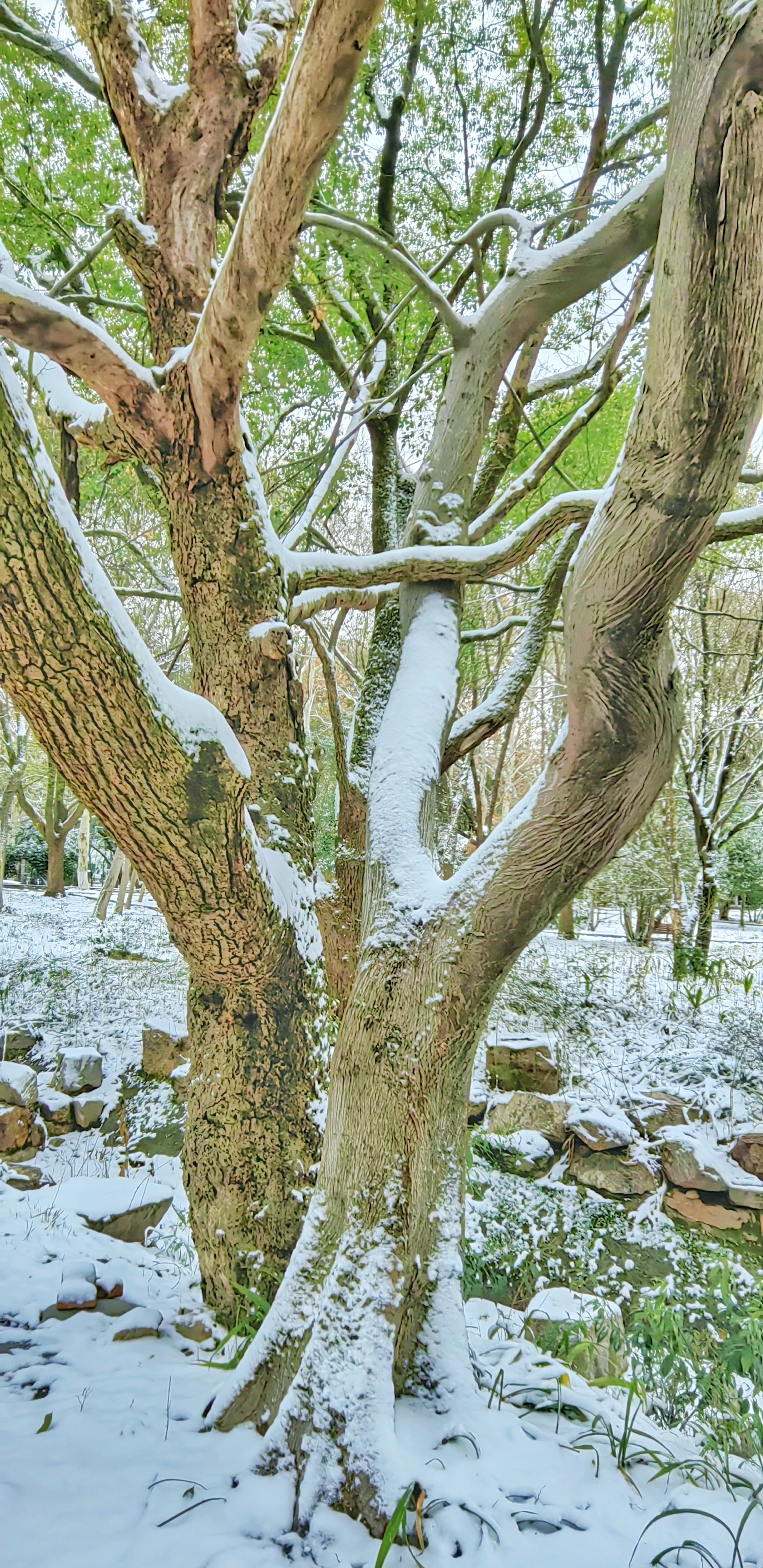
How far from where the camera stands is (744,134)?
3.52ft

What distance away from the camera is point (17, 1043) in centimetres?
639

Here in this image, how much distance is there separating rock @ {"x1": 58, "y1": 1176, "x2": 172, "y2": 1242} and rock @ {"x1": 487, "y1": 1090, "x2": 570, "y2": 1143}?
8.21ft

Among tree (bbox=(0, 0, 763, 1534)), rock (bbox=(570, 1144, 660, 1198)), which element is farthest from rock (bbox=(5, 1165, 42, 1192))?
rock (bbox=(570, 1144, 660, 1198))

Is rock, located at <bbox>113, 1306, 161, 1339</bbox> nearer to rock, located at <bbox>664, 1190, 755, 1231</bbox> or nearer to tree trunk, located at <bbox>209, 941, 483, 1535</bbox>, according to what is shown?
tree trunk, located at <bbox>209, 941, 483, 1535</bbox>

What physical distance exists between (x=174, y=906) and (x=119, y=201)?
376cm

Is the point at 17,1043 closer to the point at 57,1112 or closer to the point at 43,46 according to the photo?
the point at 57,1112

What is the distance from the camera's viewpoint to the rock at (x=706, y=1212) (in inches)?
173

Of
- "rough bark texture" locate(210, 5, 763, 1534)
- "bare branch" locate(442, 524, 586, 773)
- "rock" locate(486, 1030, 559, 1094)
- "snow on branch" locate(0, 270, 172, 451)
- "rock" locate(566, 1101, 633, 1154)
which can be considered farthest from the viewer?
"rock" locate(486, 1030, 559, 1094)

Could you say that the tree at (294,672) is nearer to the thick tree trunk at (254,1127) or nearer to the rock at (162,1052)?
the thick tree trunk at (254,1127)

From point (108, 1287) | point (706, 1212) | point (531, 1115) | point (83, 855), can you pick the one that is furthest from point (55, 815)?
point (108, 1287)

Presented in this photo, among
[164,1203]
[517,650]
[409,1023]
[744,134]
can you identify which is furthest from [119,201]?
[164,1203]

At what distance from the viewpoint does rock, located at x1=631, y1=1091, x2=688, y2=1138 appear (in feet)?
16.3

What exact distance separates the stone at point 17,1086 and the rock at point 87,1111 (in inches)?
11.7

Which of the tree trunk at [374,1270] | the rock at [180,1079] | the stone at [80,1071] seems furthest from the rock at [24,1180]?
the tree trunk at [374,1270]
